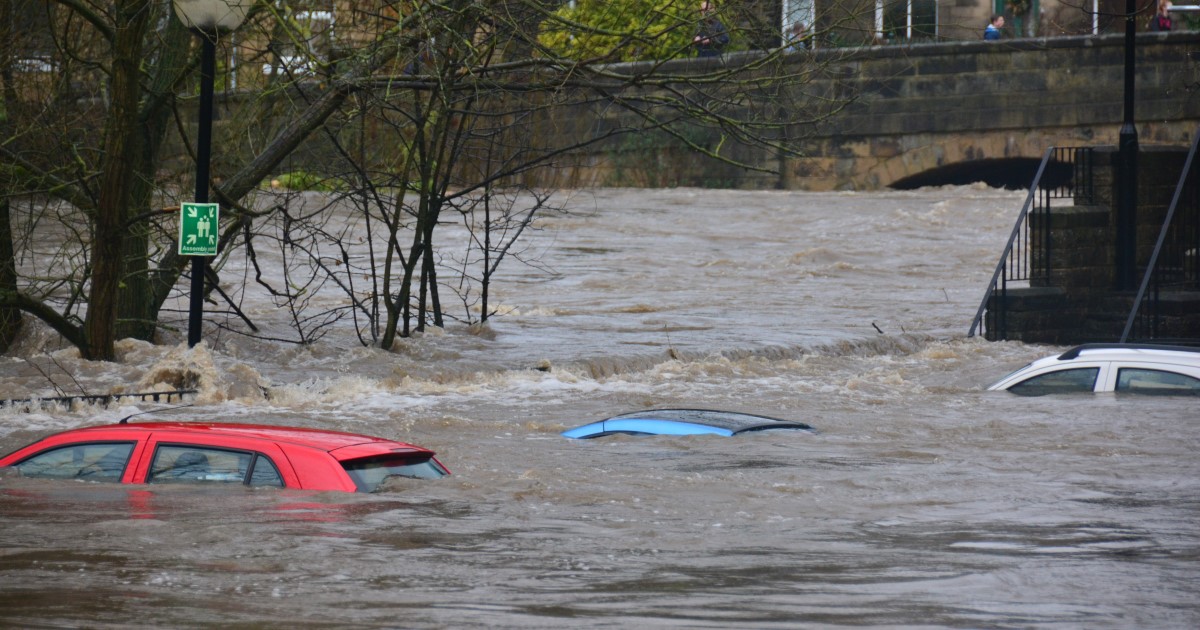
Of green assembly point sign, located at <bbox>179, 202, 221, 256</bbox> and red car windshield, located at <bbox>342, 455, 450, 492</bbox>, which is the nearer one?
red car windshield, located at <bbox>342, 455, 450, 492</bbox>

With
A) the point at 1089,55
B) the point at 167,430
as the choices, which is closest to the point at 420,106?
the point at 167,430

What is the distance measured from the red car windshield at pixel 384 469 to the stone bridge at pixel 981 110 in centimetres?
2401

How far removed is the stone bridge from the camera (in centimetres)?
3303

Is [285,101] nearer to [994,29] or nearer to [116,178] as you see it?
[116,178]

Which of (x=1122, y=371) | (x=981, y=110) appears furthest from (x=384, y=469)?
(x=981, y=110)

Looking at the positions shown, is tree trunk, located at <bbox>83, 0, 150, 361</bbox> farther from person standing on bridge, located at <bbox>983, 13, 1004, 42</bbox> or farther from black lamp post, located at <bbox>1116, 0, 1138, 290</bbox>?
person standing on bridge, located at <bbox>983, 13, 1004, 42</bbox>

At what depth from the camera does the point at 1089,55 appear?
111 ft

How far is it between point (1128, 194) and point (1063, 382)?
27.4ft

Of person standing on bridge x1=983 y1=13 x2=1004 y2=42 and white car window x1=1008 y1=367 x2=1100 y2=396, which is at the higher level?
Answer: person standing on bridge x1=983 y1=13 x2=1004 y2=42

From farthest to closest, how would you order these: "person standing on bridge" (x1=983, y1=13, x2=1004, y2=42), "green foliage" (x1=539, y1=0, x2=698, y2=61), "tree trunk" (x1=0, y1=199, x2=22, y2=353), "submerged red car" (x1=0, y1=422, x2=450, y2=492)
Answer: "person standing on bridge" (x1=983, y1=13, x2=1004, y2=42)
"tree trunk" (x1=0, y1=199, x2=22, y2=353)
"green foliage" (x1=539, y1=0, x2=698, y2=61)
"submerged red car" (x1=0, y1=422, x2=450, y2=492)

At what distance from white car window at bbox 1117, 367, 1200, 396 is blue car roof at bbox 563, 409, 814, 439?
251cm

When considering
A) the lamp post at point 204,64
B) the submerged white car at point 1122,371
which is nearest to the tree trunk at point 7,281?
the lamp post at point 204,64

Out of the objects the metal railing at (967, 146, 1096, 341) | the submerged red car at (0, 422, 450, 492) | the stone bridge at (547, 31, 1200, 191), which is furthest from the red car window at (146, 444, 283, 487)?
the stone bridge at (547, 31, 1200, 191)

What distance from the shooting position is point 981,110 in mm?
35500
